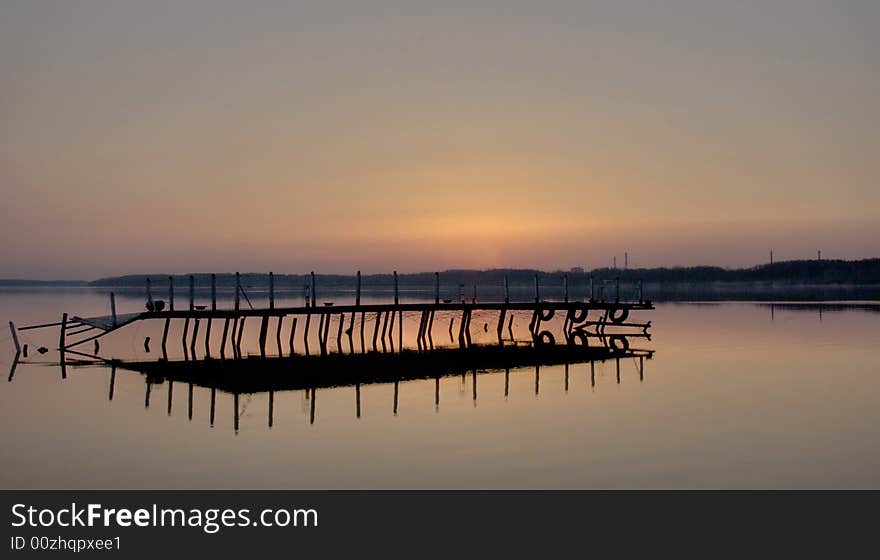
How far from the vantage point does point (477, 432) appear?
71.1 feet

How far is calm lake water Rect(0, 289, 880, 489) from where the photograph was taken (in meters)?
17.5

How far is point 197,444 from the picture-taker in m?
20.4

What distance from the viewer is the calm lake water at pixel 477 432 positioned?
57.3 ft

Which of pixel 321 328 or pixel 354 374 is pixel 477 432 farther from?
pixel 321 328

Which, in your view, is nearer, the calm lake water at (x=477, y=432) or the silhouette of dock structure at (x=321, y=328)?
the calm lake water at (x=477, y=432)

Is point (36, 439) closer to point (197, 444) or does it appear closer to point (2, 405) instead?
point (197, 444)
